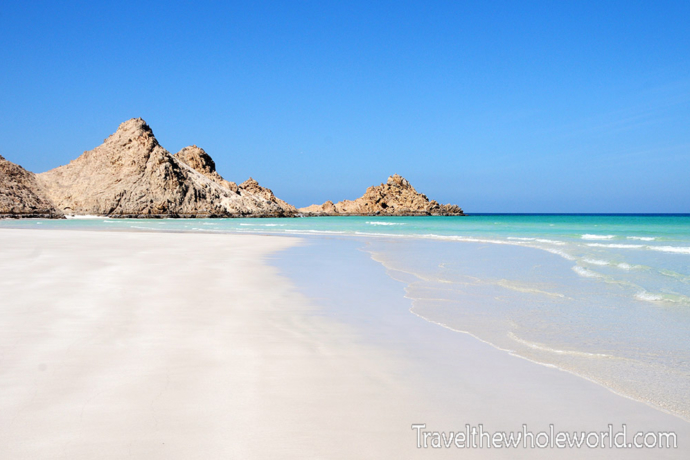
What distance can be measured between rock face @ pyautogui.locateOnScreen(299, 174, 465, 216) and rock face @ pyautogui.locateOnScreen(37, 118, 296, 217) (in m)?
59.9

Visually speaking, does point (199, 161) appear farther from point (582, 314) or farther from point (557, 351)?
point (557, 351)

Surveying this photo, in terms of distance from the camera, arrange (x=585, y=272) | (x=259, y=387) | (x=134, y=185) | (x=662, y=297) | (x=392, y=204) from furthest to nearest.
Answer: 1. (x=392, y=204)
2. (x=134, y=185)
3. (x=585, y=272)
4. (x=662, y=297)
5. (x=259, y=387)

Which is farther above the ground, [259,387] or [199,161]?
[199,161]

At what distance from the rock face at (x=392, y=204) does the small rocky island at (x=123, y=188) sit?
177 feet

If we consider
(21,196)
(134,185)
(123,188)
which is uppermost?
(134,185)

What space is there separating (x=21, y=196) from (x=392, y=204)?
109677mm

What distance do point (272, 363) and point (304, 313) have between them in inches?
95.3

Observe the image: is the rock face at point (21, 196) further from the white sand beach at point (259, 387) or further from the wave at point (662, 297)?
the wave at point (662, 297)

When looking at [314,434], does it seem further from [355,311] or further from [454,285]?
[454,285]

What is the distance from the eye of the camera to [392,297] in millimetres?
8039

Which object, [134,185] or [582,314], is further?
[134,185]

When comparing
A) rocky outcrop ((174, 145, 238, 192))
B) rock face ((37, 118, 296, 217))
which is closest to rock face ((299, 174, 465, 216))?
rocky outcrop ((174, 145, 238, 192))

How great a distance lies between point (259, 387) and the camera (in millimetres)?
3596

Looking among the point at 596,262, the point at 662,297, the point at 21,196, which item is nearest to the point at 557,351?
the point at 662,297
